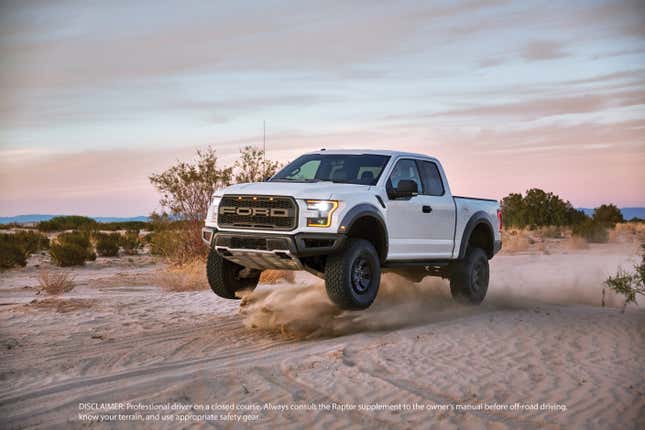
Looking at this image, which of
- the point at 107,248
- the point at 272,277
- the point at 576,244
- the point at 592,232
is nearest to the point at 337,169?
the point at 272,277

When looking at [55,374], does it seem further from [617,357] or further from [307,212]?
[617,357]

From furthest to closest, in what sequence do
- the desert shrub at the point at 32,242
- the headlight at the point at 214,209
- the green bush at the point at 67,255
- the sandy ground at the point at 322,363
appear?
the desert shrub at the point at 32,242
the green bush at the point at 67,255
the headlight at the point at 214,209
the sandy ground at the point at 322,363

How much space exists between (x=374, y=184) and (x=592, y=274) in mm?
12249

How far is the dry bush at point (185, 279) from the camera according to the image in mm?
16453

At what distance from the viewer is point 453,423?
257 inches

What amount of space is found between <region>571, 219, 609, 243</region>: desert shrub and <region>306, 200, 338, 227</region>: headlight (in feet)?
88.7

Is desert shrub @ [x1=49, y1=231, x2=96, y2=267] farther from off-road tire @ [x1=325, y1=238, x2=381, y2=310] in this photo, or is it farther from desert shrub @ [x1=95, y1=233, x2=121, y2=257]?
off-road tire @ [x1=325, y1=238, x2=381, y2=310]

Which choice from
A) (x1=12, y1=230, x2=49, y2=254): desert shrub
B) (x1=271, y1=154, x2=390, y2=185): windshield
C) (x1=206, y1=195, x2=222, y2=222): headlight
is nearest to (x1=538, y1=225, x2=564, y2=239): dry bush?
(x1=12, y1=230, x2=49, y2=254): desert shrub

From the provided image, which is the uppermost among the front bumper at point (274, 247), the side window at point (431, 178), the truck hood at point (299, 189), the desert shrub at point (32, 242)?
the side window at point (431, 178)

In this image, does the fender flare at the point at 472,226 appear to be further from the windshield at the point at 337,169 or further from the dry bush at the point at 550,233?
the dry bush at the point at 550,233

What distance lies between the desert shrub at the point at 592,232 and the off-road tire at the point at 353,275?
2634 centimetres

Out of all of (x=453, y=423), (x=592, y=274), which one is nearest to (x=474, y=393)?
(x=453, y=423)

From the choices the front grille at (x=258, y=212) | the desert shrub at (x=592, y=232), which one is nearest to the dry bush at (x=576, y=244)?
the desert shrub at (x=592, y=232)

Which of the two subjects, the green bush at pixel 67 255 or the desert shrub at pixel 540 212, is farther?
the desert shrub at pixel 540 212
